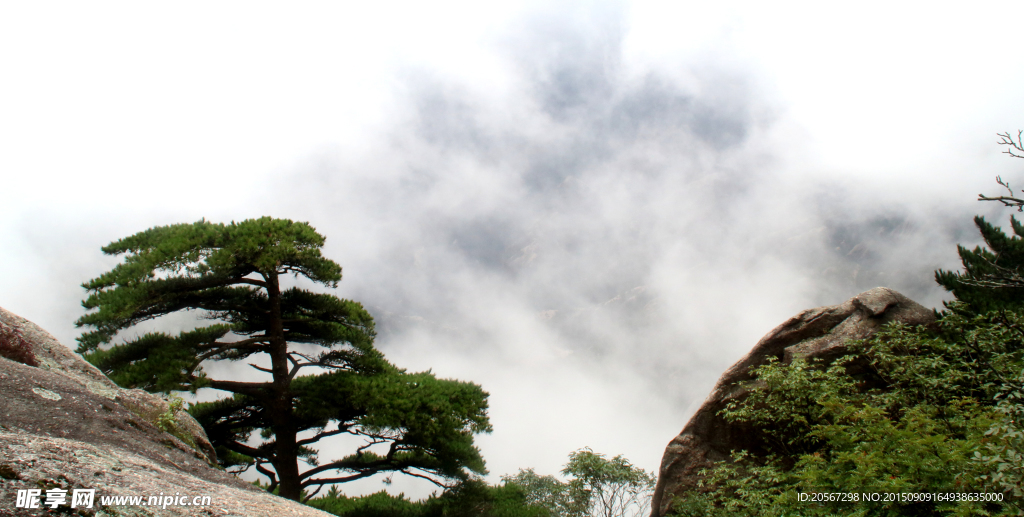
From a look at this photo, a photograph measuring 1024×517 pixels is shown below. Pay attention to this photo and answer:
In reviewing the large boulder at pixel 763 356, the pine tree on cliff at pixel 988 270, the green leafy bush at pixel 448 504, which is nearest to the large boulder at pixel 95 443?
the green leafy bush at pixel 448 504

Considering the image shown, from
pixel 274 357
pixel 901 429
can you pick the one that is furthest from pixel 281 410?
pixel 901 429

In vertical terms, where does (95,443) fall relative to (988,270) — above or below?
below

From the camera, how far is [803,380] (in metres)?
7.33

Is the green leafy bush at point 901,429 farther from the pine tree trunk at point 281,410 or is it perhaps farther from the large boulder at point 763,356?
the pine tree trunk at point 281,410

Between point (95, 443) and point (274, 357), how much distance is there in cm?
820

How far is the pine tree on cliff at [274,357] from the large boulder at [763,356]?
13.1ft

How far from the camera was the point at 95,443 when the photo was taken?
3420 millimetres

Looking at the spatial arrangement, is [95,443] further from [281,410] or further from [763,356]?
[763,356]

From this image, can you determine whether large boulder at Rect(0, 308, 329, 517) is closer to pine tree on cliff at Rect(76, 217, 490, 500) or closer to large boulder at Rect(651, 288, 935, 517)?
pine tree on cliff at Rect(76, 217, 490, 500)

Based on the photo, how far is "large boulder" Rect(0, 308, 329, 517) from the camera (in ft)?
7.25

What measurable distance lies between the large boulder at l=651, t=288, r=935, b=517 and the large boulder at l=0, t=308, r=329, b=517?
7861 millimetres

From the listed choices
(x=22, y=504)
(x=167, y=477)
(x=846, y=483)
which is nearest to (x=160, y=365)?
(x=167, y=477)

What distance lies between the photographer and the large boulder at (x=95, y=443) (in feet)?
7.25

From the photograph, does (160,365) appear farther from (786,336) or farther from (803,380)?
(786,336)
